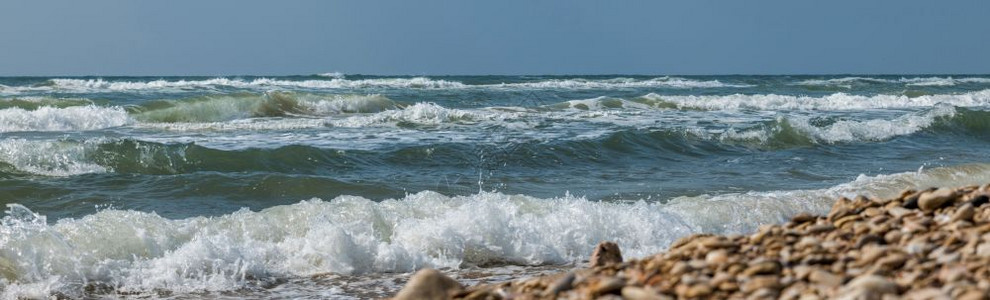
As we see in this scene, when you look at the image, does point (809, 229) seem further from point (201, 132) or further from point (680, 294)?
point (201, 132)

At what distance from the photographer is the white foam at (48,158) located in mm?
10352

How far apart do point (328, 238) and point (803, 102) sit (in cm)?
2254

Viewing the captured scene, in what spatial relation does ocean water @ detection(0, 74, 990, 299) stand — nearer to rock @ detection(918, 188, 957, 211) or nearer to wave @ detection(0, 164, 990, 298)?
wave @ detection(0, 164, 990, 298)

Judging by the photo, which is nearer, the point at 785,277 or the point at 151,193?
the point at 785,277

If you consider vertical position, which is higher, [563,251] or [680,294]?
[680,294]

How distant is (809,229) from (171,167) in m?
7.95

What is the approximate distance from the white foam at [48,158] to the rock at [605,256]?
277 inches

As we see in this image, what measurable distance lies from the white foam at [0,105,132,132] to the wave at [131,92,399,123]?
22.5 inches

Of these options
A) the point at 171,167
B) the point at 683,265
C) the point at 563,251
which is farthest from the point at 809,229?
the point at 171,167

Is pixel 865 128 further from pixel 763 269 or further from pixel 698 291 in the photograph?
pixel 698 291

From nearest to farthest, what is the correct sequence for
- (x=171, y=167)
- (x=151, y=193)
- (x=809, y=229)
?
1. (x=809, y=229)
2. (x=151, y=193)
3. (x=171, y=167)

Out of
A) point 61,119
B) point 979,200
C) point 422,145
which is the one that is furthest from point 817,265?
point 61,119

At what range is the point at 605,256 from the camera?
4.59 m

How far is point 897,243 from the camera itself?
156 inches
